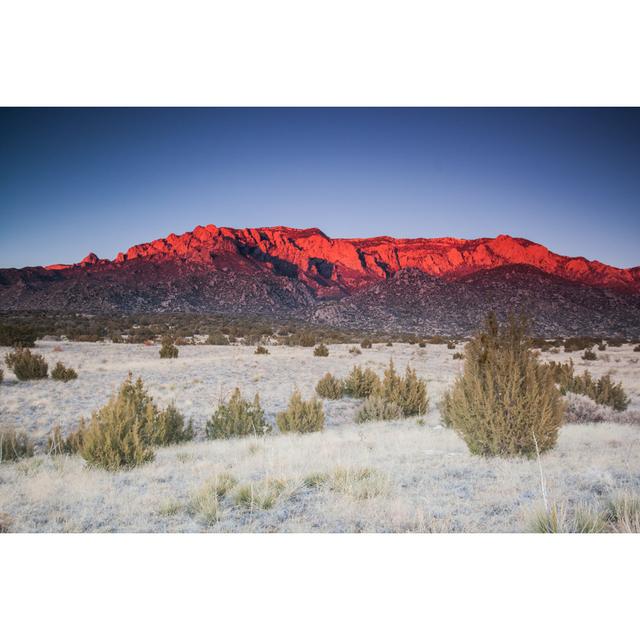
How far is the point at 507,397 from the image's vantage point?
450cm

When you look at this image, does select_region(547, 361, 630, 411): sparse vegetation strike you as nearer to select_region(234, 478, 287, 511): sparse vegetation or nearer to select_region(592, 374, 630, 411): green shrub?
select_region(592, 374, 630, 411): green shrub

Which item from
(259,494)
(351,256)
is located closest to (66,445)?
(259,494)

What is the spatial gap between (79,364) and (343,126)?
11.6 m

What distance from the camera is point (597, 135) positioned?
5840mm

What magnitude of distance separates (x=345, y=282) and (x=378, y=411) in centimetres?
1666

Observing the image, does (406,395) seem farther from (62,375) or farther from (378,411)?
(62,375)

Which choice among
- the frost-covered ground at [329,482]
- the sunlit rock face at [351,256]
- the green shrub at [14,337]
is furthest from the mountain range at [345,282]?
the frost-covered ground at [329,482]

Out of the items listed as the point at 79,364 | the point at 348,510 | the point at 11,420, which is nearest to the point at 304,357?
the point at 79,364

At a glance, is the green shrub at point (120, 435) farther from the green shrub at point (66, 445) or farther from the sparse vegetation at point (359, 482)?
the sparse vegetation at point (359, 482)

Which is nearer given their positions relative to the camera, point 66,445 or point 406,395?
point 66,445

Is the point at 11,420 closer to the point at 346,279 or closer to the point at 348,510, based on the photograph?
the point at 348,510

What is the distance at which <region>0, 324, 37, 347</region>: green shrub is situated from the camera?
15720 millimetres

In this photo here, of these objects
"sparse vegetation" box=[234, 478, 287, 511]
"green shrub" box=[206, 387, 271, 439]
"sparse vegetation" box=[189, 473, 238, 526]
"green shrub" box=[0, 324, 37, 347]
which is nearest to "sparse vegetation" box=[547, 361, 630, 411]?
"green shrub" box=[206, 387, 271, 439]
